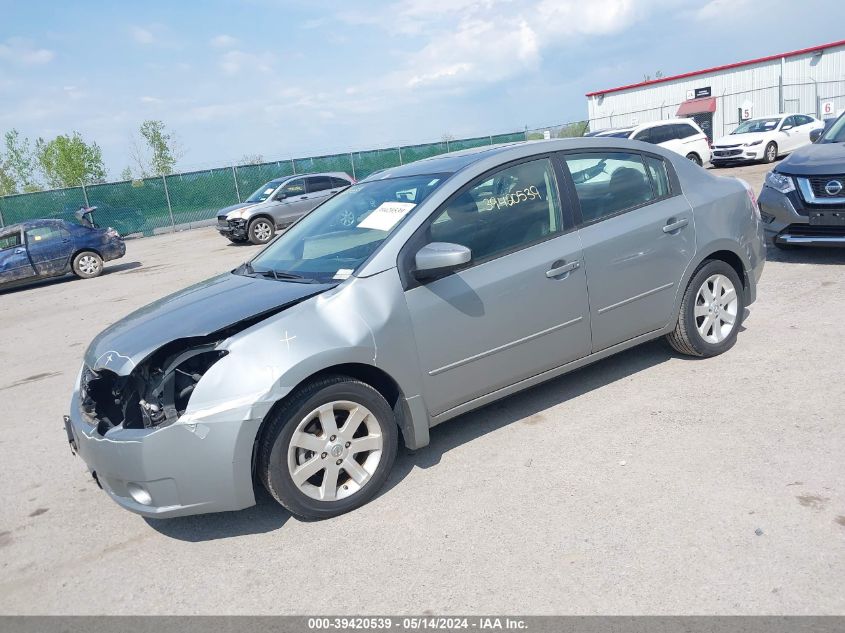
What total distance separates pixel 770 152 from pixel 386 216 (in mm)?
22989

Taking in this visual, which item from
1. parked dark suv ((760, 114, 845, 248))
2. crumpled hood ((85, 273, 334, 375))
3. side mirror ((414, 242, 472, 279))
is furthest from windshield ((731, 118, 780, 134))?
crumpled hood ((85, 273, 334, 375))

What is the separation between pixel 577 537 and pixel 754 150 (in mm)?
23136

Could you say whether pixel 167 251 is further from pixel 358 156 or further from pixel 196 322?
pixel 196 322

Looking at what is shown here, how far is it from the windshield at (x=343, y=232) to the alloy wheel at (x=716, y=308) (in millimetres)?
2215

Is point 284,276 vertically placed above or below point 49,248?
above

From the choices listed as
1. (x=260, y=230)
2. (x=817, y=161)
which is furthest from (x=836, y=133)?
(x=260, y=230)

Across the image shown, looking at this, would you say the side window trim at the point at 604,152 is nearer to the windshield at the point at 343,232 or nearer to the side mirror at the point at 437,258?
the windshield at the point at 343,232

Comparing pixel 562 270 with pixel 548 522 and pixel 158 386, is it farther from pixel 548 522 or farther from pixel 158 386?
pixel 158 386

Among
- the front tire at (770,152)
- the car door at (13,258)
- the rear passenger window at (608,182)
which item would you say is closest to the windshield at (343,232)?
the rear passenger window at (608,182)

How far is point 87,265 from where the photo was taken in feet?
51.8

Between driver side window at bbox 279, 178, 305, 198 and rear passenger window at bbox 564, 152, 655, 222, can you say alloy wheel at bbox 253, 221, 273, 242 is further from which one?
rear passenger window at bbox 564, 152, 655, 222

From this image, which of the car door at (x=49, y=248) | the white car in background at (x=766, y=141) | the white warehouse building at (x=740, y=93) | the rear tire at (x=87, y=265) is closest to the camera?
the car door at (x=49, y=248)

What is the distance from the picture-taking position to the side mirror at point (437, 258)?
3715 mm
